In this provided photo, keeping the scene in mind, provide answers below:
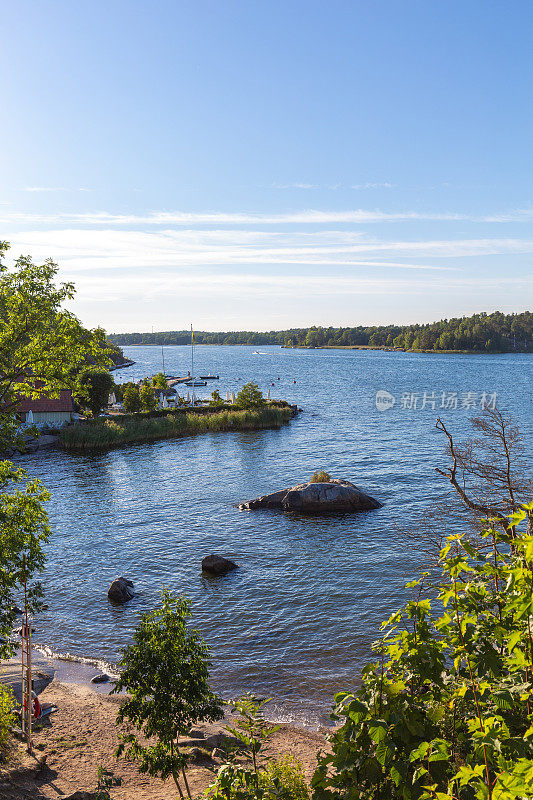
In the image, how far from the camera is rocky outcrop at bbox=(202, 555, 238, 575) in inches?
1048

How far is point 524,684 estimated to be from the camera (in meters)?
4.85

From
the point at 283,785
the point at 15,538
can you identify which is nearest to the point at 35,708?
the point at 15,538

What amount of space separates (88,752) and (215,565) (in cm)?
1286

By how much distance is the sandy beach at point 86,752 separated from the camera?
11.9 meters

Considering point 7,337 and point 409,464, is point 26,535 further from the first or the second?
point 409,464

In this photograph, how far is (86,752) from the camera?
45.7ft

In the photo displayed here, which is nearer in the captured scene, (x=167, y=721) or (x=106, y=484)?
(x=167, y=721)

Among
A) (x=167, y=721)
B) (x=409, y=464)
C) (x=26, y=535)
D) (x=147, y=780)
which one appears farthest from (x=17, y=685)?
(x=409, y=464)

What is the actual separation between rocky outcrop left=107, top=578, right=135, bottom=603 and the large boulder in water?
568 inches

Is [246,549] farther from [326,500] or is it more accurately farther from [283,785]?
[283,785]

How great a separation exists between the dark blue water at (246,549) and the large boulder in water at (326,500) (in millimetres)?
1388

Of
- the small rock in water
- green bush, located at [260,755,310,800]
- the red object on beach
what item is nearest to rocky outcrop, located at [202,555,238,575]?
the small rock in water

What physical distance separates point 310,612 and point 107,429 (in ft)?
Answer: 138

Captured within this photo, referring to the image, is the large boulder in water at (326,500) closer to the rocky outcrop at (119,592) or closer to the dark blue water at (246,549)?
the dark blue water at (246,549)
